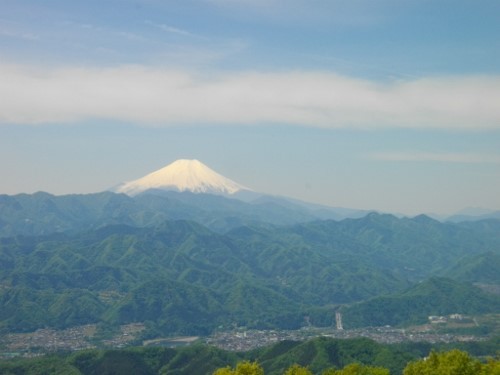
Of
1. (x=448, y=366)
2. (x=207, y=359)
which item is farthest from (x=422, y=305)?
(x=448, y=366)

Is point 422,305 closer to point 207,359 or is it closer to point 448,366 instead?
point 207,359

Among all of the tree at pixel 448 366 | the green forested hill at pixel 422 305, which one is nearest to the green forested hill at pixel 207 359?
the tree at pixel 448 366

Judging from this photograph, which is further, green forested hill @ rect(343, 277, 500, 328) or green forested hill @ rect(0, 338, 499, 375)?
green forested hill @ rect(343, 277, 500, 328)

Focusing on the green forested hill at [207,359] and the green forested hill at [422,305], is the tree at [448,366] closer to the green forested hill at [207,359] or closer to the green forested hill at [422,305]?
the green forested hill at [207,359]

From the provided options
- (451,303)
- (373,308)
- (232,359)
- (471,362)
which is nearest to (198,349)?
(232,359)

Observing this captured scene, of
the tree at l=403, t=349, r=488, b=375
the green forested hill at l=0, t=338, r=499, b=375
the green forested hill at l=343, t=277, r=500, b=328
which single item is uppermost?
the tree at l=403, t=349, r=488, b=375

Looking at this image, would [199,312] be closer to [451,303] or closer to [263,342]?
[263,342]

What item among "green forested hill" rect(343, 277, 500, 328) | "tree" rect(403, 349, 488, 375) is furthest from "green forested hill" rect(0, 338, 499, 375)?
"green forested hill" rect(343, 277, 500, 328)

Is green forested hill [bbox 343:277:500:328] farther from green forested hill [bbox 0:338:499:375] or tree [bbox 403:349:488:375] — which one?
tree [bbox 403:349:488:375]
